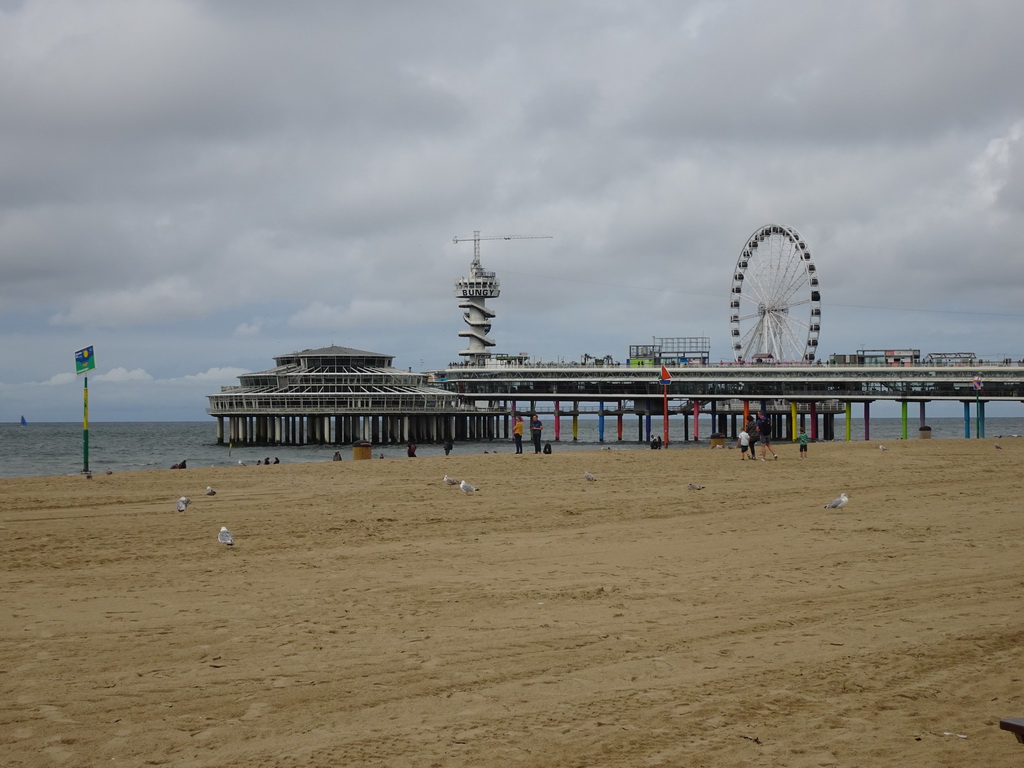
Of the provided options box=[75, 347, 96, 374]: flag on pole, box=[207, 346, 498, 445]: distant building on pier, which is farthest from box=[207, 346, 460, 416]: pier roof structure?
box=[75, 347, 96, 374]: flag on pole

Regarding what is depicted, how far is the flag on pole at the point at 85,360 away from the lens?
3388 cm

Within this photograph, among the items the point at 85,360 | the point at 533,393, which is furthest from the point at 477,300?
the point at 85,360

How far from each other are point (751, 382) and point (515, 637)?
279ft

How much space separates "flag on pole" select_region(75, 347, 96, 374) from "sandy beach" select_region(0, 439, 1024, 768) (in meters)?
15.7

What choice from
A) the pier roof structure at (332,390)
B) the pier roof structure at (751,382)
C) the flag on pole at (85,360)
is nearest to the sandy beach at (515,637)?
the flag on pole at (85,360)

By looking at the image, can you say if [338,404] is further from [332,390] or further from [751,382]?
[751,382]

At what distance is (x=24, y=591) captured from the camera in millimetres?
12070

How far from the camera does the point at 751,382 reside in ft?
302

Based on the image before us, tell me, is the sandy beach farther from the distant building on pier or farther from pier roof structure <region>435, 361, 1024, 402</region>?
the distant building on pier

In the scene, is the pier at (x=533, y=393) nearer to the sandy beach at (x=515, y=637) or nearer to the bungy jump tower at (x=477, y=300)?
the bungy jump tower at (x=477, y=300)

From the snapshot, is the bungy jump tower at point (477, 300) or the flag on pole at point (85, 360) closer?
the flag on pole at point (85, 360)

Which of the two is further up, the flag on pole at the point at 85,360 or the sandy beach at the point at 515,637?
the flag on pole at the point at 85,360

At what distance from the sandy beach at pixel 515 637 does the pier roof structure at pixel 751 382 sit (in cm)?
6817

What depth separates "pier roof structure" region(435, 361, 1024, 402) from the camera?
86.2 metres
